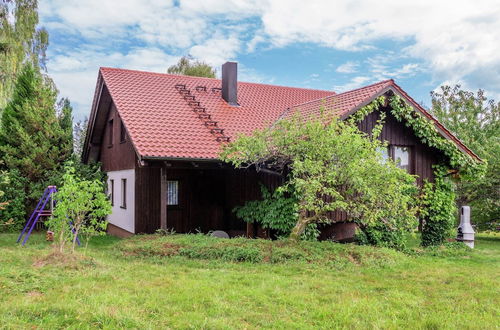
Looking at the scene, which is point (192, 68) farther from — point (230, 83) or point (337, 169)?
point (337, 169)

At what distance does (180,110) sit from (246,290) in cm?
962

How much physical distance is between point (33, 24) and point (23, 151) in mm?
5627

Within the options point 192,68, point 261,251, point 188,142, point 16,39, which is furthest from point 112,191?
point 192,68

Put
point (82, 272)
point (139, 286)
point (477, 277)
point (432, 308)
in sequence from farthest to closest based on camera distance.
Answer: point (477, 277) → point (82, 272) → point (139, 286) → point (432, 308)

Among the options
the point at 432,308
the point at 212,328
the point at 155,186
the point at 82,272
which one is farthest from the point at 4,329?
the point at 155,186

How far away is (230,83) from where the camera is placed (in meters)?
18.0

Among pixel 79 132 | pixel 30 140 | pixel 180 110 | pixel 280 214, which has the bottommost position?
pixel 280 214

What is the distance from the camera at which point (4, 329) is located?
17.2 ft

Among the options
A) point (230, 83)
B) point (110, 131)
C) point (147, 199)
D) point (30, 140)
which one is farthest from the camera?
point (110, 131)

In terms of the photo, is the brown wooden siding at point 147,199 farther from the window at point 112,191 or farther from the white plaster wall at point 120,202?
the window at point 112,191

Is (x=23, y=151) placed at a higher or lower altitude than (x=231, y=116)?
lower

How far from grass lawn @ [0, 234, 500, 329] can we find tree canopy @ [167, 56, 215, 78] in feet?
A: 74.2

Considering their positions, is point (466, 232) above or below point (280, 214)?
below

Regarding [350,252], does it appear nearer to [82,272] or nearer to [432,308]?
[432,308]
